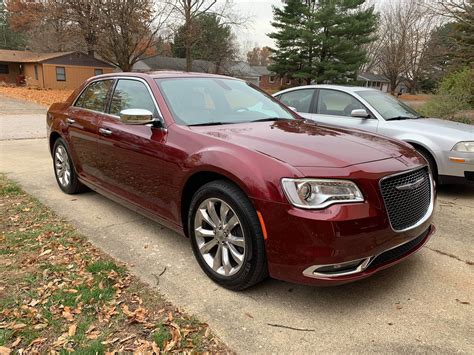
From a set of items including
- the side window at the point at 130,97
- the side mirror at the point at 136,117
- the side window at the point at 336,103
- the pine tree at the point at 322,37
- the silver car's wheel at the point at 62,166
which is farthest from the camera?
the pine tree at the point at 322,37

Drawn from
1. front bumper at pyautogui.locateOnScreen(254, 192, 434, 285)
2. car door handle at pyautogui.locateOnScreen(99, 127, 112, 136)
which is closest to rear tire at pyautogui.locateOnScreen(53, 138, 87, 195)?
car door handle at pyautogui.locateOnScreen(99, 127, 112, 136)

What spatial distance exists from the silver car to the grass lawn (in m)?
4.27

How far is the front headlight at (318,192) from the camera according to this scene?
8.35 feet

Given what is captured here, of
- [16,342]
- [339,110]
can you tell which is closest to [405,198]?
[16,342]

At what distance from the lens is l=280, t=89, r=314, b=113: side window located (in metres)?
7.08

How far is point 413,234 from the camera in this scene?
2852mm

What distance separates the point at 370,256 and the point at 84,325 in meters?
1.93

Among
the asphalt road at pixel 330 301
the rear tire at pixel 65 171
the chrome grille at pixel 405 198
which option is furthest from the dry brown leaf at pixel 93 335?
the rear tire at pixel 65 171

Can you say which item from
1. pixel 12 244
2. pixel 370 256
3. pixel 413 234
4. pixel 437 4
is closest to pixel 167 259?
pixel 12 244

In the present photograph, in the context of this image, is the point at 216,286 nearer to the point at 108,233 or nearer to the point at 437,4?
the point at 108,233

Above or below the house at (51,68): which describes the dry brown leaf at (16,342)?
below

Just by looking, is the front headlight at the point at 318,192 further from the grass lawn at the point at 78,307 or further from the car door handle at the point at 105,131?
the car door handle at the point at 105,131

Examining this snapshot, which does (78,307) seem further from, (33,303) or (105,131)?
(105,131)

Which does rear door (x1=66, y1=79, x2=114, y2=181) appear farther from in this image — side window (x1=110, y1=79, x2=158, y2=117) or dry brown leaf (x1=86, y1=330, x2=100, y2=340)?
dry brown leaf (x1=86, y1=330, x2=100, y2=340)
